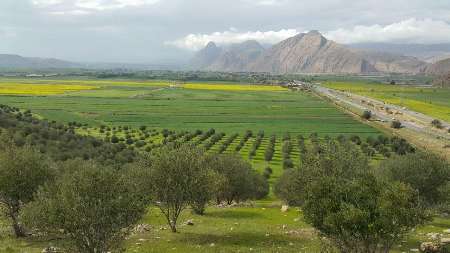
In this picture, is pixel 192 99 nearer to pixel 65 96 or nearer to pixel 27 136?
pixel 65 96

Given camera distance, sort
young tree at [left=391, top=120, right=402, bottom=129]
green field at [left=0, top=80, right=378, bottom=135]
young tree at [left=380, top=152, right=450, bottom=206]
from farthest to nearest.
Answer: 1. green field at [left=0, top=80, right=378, bottom=135]
2. young tree at [left=391, top=120, right=402, bottom=129]
3. young tree at [left=380, top=152, right=450, bottom=206]

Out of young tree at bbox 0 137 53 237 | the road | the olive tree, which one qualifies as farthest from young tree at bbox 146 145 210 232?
the road

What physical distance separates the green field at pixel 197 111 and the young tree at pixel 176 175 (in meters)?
82.6

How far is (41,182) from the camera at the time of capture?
29969 millimetres

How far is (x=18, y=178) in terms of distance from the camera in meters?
28.9

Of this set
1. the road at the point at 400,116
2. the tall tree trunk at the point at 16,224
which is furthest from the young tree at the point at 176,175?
the road at the point at 400,116

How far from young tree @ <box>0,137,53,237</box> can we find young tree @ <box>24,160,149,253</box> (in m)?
7.74

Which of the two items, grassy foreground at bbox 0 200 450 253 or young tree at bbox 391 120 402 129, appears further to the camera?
young tree at bbox 391 120 402 129

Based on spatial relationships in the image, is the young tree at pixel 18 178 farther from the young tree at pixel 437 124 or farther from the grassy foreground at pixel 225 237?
the young tree at pixel 437 124

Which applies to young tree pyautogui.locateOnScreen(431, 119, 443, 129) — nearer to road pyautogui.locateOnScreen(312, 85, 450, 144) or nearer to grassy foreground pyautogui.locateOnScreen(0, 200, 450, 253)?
road pyautogui.locateOnScreen(312, 85, 450, 144)

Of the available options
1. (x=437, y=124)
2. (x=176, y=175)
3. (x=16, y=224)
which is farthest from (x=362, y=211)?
(x=437, y=124)

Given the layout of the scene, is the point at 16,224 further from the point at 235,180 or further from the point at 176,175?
the point at 235,180

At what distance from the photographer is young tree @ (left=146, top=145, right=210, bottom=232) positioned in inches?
1145

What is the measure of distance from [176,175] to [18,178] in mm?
9462
